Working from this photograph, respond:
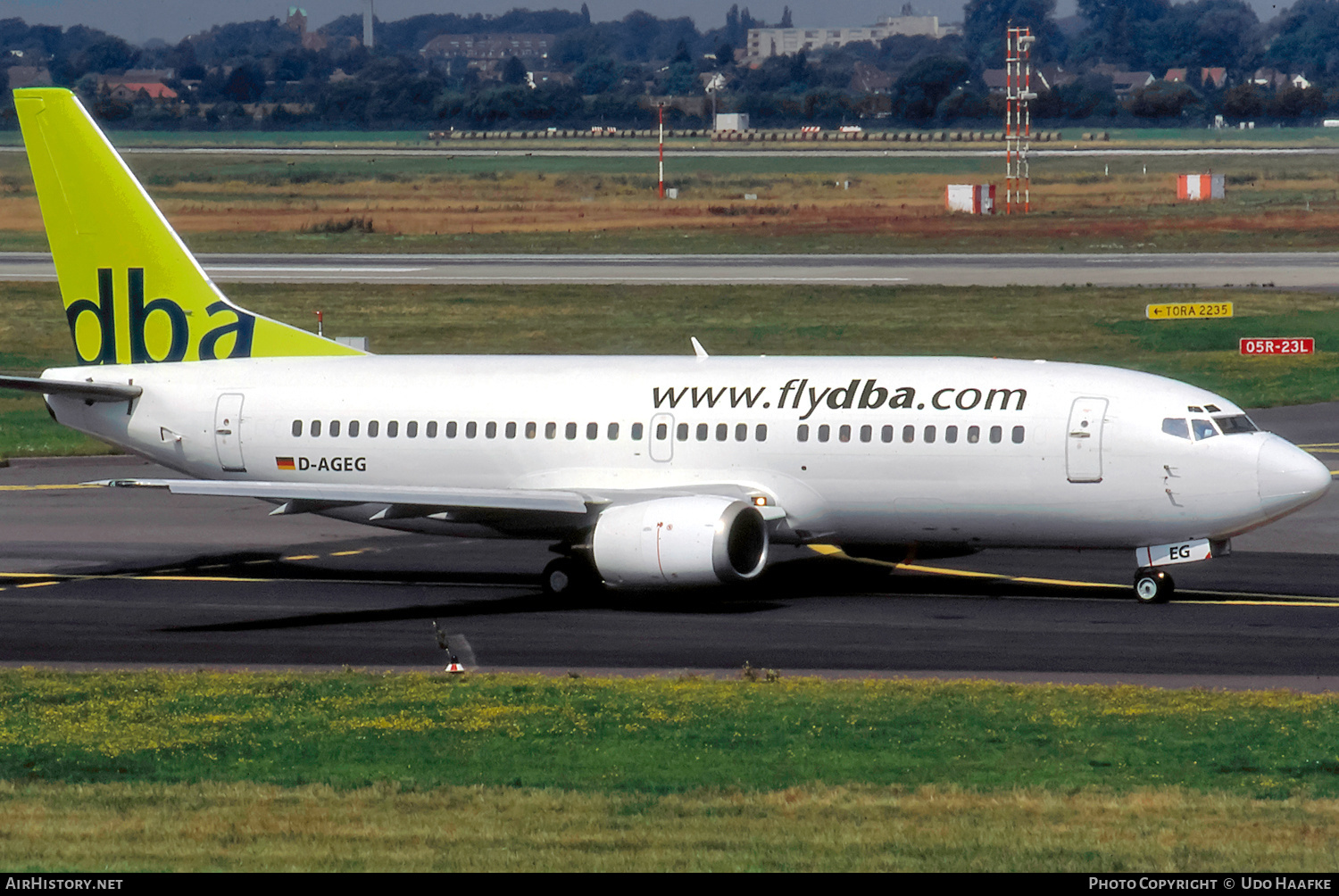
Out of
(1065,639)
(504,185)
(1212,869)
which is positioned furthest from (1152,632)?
(504,185)

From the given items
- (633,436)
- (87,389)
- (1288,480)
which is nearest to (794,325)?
(633,436)

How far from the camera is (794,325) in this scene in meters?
77.6

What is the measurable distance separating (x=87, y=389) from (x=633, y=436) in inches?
439

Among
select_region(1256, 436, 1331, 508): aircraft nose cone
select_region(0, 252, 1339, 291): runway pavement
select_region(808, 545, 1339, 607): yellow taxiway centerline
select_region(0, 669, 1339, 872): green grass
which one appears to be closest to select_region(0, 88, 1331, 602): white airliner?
select_region(1256, 436, 1331, 508): aircraft nose cone

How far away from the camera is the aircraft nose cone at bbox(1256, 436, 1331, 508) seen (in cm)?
3281

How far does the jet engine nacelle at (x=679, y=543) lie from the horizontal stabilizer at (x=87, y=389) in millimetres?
11067

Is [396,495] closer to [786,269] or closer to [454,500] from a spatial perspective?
[454,500]

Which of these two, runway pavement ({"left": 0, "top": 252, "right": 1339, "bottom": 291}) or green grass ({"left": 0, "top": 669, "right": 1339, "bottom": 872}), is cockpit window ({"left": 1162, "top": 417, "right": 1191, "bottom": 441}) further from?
runway pavement ({"left": 0, "top": 252, "right": 1339, "bottom": 291})

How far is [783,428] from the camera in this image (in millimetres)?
35469

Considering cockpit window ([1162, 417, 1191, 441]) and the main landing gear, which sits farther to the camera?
the main landing gear

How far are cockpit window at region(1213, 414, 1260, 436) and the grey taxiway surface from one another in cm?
308

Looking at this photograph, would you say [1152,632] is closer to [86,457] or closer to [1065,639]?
[1065,639]

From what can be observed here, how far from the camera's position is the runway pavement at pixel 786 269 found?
310 ft

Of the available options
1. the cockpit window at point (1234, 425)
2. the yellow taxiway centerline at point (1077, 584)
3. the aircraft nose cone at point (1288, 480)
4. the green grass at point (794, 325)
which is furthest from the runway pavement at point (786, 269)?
the aircraft nose cone at point (1288, 480)
